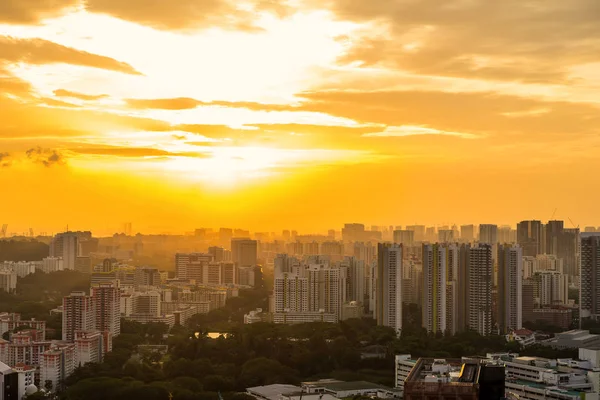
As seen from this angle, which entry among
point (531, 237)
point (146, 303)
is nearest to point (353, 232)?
point (531, 237)

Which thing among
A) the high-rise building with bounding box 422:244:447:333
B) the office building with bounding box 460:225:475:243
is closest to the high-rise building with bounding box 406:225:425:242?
the office building with bounding box 460:225:475:243

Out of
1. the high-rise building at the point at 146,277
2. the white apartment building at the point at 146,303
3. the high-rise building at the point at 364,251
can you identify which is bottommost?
the white apartment building at the point at 146,303

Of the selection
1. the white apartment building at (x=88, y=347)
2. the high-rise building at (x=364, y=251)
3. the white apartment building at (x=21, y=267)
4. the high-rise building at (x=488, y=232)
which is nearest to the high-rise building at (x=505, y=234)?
the high-rise building at (x=488, y=232)

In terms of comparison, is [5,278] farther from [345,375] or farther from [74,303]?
[345,375]

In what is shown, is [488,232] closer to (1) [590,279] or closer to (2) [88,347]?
(1) [590,279]

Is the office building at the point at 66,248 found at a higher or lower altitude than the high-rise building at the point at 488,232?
lower

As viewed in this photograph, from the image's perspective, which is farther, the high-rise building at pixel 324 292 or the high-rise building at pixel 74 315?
the high-rise building at pixel 324 292

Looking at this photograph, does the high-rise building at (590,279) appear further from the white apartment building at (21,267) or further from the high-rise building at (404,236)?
the white apartment building at (21,267)

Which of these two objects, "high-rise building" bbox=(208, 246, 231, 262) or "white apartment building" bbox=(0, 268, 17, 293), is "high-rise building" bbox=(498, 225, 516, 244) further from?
"white apartment building" bbox=(0, 268, 17, 293)
